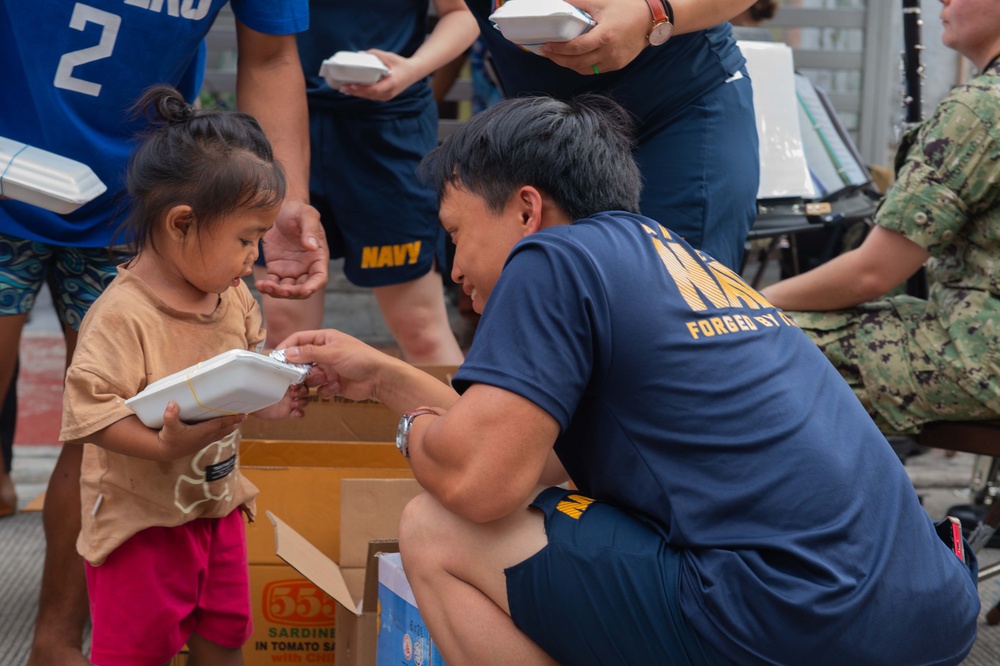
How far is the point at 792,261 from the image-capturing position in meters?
3.92

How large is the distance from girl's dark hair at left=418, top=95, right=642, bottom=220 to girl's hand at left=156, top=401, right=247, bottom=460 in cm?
50

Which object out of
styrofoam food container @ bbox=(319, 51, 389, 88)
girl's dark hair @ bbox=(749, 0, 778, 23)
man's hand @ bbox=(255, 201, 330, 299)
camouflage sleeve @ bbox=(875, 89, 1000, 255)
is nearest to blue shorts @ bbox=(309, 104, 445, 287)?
styrofoam food container @ bbox=(319, 51, 389, 88)

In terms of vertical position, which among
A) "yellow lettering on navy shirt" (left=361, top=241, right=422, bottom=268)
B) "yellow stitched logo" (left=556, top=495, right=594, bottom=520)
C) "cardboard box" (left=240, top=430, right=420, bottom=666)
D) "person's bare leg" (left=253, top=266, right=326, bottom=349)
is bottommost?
"cardboard box" (left=240, top=430, right=420, bottom=666)

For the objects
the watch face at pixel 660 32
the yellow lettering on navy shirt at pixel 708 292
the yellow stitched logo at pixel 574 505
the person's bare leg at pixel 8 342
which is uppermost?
the watch face at pixel 660 32

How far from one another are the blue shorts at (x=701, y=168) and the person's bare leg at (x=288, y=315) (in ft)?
3.28

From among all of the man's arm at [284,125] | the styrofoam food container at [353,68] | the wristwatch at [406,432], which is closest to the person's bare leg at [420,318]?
the styrofoam food container at [353,68]

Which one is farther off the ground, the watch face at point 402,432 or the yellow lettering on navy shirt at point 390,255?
the watch face at point 402,432

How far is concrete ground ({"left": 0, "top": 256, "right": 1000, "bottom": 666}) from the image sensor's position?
2.53 m

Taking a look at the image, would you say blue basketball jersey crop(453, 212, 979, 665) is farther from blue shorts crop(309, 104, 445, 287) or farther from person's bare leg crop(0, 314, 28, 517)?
blue shorts crop(309, 104, 445, 287)

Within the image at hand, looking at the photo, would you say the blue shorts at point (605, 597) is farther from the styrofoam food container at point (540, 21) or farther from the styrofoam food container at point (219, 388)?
the styrofoam food container at point (540, 21)

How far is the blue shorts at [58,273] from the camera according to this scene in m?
2.07

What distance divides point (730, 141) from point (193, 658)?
4.55 ft

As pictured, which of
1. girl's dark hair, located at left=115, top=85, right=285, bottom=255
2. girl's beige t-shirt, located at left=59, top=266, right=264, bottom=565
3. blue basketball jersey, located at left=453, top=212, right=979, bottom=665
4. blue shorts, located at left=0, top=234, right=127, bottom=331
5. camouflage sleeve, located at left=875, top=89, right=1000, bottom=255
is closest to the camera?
blue basketball jersey, located at left=453, top=212, right=979, bottom=665

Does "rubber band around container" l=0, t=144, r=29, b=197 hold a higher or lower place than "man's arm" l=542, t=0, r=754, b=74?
lower
